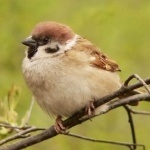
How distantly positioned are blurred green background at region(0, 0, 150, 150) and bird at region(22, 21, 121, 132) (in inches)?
34.1

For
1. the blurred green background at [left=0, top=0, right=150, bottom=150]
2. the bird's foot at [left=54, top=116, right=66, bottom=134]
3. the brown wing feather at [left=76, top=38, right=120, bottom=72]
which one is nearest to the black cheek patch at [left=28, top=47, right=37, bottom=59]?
the brown wing feather at [left=76, top=38, right=120, bottom=72]

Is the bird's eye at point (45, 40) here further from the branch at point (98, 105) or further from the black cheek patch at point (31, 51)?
the branch at point (98, 105)

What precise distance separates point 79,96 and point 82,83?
0.07 metres

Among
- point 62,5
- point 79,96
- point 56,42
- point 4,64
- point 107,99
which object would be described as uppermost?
point 62,5

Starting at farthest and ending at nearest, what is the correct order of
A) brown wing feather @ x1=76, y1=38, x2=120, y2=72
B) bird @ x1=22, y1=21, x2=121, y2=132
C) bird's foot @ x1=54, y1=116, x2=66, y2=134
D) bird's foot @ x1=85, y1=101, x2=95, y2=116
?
1. brown wing feather @ x1=76, y1=38, x2=120, y2=72
2. bird @ x1=22, y1=21, x2=121, y2=132
3. bird's foot @ x1=85, y1=101, x2=95, y2=116
4. bird's foot @ x1=54, y1=116, x2=66, y2=134

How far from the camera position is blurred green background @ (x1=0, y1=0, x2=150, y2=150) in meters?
5.44

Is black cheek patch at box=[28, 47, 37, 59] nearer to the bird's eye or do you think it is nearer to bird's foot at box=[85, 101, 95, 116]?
the bird's eye

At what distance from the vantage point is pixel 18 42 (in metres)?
5.57

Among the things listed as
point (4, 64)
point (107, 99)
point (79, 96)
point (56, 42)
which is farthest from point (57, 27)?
point (4, 64)

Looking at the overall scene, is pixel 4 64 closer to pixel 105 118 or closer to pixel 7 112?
pixel 105 118

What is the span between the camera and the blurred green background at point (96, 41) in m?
5.44

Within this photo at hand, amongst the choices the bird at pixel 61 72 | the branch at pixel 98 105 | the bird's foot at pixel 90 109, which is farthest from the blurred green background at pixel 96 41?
the branch at pixel 98 105

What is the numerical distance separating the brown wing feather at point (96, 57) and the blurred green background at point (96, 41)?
2.20 ft

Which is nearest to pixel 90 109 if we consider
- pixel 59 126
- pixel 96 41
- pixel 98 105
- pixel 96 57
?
pixel 59 126
